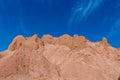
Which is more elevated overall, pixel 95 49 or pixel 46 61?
pixel 95 49

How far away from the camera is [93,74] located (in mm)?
57156

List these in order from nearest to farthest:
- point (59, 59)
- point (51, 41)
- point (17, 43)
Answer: point (59, 59)
point (17, 43)
point (51, 41)

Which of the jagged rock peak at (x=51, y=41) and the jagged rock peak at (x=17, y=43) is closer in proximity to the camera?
the jagged rock peak at (x=51, y=41)

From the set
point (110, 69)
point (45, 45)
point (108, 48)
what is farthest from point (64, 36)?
point (110, 69)

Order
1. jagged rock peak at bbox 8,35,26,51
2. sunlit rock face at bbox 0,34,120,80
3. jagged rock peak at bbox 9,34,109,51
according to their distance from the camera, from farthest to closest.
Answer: jagged rock peak at bbox 8,35,26,51 < jagged rock peak at bbox 9,34,109,51 < sunlit rock face at bbox 0,34,120,80

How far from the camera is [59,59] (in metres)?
63.2

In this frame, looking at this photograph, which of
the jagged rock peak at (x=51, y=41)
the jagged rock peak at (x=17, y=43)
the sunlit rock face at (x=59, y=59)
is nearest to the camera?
the sunlit rock face at (x=59, y=59)

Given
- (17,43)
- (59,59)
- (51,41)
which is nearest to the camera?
(59,59)

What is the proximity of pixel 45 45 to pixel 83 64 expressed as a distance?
14916 mm

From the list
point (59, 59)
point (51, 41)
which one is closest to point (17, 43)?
point (51, 41)

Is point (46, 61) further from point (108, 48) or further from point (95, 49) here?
point (108, 48)

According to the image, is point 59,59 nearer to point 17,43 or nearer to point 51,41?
point 51,41

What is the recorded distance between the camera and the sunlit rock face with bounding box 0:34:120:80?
2108 inches

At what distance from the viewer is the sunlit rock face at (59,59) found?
53550 millimetres
